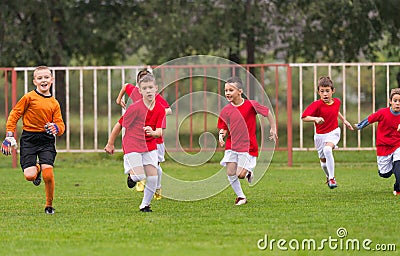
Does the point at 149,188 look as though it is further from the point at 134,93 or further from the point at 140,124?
the point at 134,93

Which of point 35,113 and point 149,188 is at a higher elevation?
point 35,113

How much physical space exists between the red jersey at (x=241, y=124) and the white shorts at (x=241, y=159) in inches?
1.9

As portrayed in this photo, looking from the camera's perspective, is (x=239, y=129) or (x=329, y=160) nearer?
(x=239, y=129)

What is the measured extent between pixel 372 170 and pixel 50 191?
336 inches

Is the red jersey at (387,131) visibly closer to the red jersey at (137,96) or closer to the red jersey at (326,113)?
the red jersey at (326,113)

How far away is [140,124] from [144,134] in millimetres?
123

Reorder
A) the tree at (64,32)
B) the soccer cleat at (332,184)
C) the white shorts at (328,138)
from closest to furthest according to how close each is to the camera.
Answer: the soccer cleat at (332,184), the white shorts at (328,138), the tree at (64,32)

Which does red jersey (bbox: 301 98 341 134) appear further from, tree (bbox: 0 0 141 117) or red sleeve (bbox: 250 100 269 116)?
tree (bbox: 0 0 141 117)

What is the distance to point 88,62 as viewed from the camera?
1053 inches

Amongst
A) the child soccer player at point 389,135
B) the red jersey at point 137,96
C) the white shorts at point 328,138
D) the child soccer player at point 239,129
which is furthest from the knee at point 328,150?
the red jersey at point 137,96

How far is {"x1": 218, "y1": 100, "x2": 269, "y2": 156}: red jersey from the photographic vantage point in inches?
445

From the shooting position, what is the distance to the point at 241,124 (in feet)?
37.1

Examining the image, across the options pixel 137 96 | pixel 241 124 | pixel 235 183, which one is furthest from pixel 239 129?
pixel 137 96

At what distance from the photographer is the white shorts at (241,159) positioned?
37.2 feet
